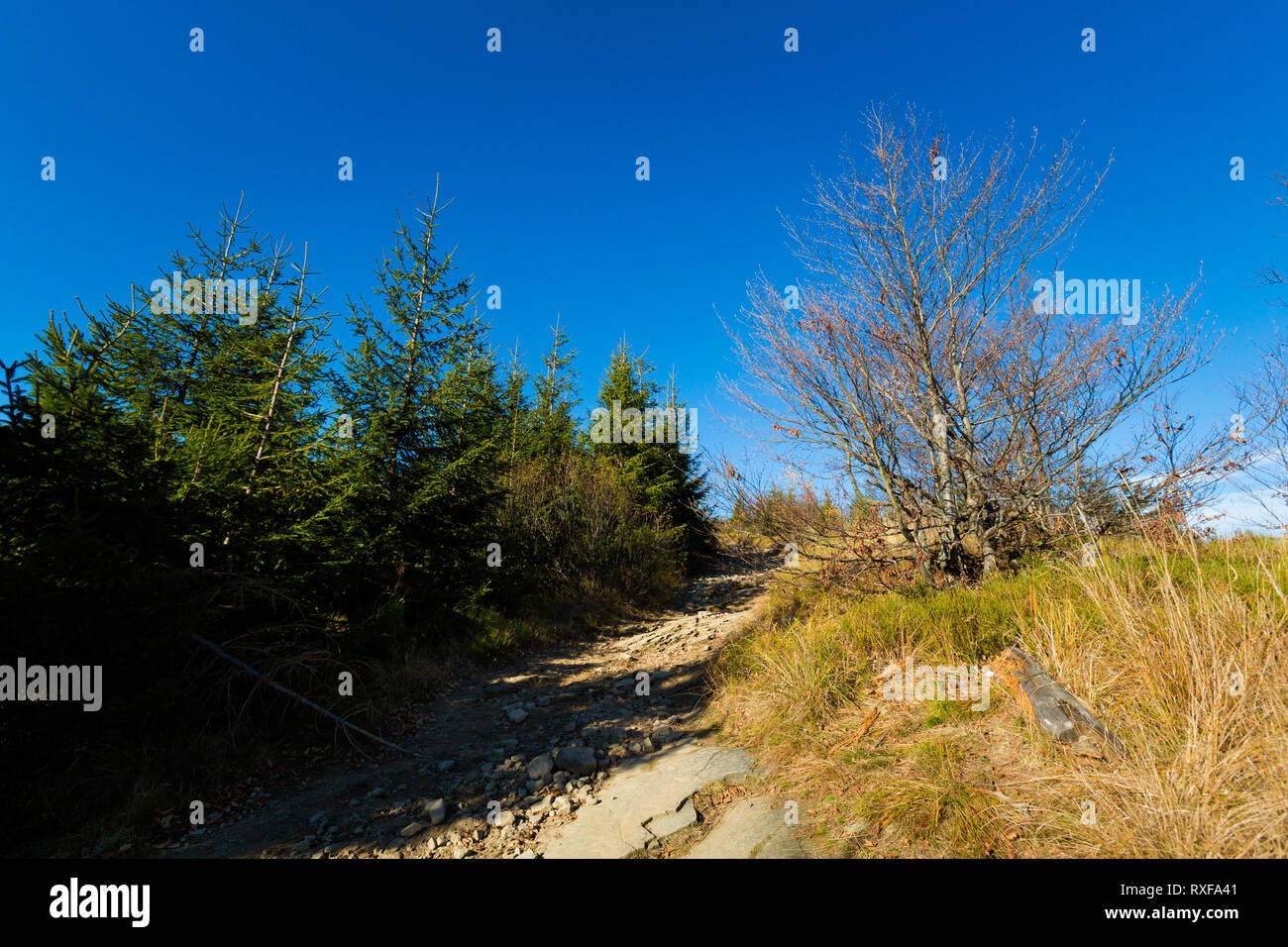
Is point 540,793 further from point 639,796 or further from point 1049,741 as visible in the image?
point 1049,741

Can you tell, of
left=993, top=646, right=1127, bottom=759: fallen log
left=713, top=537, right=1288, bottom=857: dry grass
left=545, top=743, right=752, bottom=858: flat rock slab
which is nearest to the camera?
left=713, top=537, right=1288, bottom=857: dry grass

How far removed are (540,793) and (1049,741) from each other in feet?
11.9

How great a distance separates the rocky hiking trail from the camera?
3.41m

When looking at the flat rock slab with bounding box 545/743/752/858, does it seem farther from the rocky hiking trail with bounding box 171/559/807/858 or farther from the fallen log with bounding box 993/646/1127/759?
the fallen log with bounding box 993/646/1127/759

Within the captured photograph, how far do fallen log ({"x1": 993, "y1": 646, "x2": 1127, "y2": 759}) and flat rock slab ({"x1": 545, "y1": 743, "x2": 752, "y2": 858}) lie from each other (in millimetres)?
2047

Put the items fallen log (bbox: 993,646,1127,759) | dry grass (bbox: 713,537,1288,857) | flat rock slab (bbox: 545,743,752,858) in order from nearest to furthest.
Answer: dry grass (bbox: 713,537,1288,857), fallen log (bbox: 993,646,1127,759), flat rock slab (bbox: 545,743,752,858)

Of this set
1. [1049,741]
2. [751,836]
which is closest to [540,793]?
[751,836]

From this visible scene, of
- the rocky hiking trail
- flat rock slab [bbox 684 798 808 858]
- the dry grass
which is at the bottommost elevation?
the rocky hiking trail

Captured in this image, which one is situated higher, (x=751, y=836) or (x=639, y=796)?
(x=751, y=836)

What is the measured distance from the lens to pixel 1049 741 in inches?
119

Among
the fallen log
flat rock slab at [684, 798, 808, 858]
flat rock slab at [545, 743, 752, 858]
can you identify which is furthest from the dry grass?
flat rock slab at [545, 743, 752, 858]

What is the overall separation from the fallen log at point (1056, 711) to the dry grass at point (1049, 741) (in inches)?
3.6
